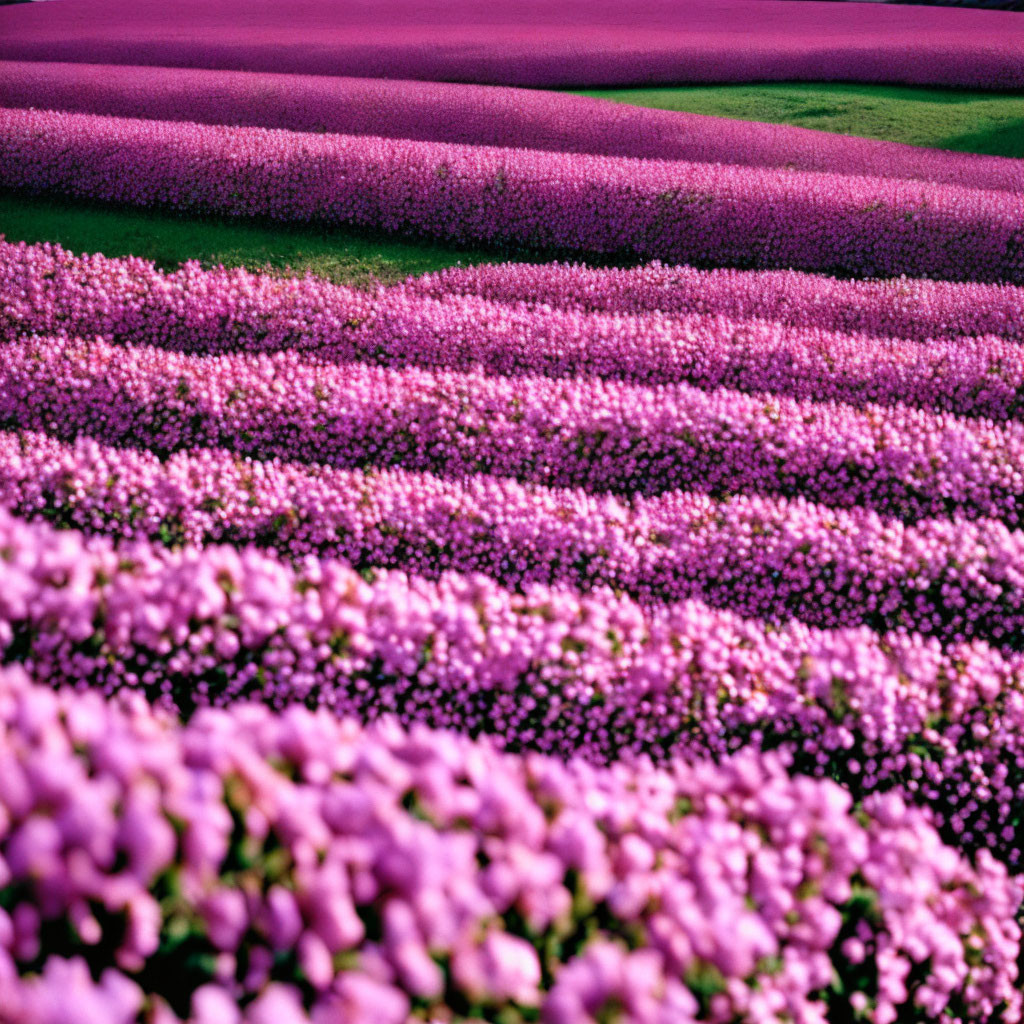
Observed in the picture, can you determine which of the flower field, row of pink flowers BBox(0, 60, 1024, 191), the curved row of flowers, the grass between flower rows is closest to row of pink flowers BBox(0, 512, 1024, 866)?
the flower field

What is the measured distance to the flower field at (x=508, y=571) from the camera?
143cm

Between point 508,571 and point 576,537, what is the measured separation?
485mm

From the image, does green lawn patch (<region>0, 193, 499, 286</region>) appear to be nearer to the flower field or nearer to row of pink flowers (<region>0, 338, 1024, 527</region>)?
the flower field

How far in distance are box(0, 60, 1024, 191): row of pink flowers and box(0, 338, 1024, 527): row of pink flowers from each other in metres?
5.17

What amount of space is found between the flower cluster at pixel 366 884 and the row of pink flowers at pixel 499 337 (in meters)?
4.49

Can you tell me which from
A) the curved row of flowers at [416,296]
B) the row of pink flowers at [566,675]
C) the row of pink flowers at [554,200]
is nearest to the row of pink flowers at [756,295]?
the curved row of flowers at [416,296]

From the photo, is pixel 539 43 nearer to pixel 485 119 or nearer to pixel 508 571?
pixel 485 119

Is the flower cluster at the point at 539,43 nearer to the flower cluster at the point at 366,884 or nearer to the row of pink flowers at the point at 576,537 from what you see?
the row of pink flowers at the point at 576,537

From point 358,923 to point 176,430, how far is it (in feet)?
15.2

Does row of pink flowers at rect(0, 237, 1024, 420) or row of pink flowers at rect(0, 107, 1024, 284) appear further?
row of pink flowers at rect(0, 107, 1024, 284)

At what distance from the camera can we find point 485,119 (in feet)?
30.1

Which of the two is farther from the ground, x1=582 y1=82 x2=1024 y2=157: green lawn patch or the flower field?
x1=582 y1=82 x2=1024 y2=157: green lawn patch

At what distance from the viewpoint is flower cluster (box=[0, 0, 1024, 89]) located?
1141cm

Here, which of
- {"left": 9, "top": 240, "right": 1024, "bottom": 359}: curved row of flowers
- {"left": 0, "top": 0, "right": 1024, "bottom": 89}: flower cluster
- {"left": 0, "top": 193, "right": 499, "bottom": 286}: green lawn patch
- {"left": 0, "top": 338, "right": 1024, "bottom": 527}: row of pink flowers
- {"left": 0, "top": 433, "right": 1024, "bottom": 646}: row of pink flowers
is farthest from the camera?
{"left": 0, "top": 0, "right": 1024, "bottom": 89}: flower cluster
